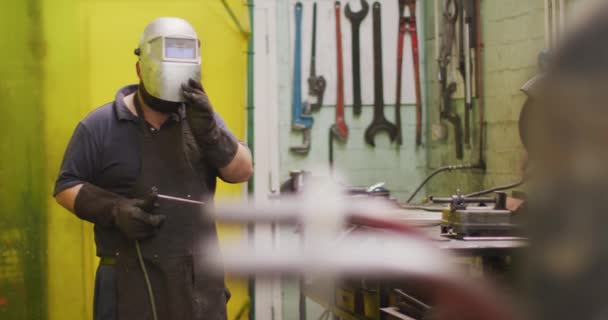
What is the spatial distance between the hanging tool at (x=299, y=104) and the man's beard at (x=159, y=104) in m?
2.13

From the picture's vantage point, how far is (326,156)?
4.91m

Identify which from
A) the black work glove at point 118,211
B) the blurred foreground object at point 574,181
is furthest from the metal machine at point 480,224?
the blurred foreground object at point 574,181

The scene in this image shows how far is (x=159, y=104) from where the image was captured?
2717 millimetres

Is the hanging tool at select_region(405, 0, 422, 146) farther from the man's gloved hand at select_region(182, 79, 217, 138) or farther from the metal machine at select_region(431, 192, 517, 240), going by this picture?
the man's gloved hand at select_region(182, 79, 217, 138)

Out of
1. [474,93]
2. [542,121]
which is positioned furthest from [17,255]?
[542,121]

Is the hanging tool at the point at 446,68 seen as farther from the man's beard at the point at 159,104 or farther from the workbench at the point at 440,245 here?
the man's beard at the point at 159,104

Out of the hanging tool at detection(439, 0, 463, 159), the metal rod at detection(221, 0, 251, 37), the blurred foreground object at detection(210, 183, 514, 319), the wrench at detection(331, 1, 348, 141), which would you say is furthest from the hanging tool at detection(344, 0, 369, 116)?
the blurred foreground object at detection(210, 183, 514, 319)

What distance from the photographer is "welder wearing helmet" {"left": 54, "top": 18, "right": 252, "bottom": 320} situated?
8.58 feet

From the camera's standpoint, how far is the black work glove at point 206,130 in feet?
8.74

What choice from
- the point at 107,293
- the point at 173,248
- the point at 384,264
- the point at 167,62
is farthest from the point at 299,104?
the point at 384,264

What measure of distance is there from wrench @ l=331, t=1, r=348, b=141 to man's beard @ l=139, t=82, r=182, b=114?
223 centimetres

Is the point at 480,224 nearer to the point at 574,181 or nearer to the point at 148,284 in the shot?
the point at 148,284

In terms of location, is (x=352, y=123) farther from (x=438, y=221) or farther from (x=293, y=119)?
(x=438, y=221)

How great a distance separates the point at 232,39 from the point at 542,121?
142 inches
